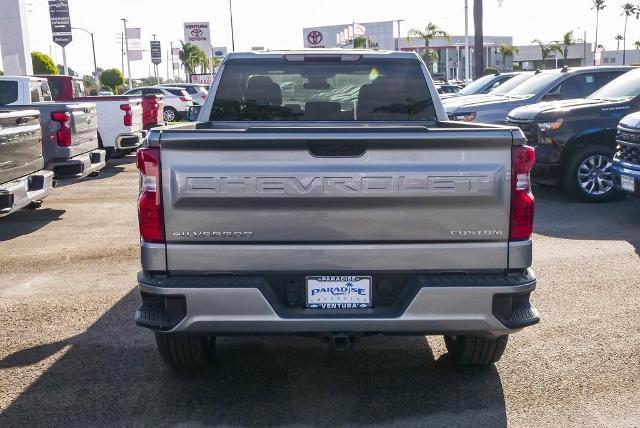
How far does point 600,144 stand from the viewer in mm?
10789

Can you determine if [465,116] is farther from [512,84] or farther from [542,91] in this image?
[512,84]

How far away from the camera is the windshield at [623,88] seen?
11.0m

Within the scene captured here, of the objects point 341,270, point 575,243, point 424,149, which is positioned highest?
point 424,149

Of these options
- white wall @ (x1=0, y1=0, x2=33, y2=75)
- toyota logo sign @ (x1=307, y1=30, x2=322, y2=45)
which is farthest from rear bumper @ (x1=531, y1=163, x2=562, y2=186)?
toyota logo sign @ (x1=307, y1=30, x2=322, y2=45)

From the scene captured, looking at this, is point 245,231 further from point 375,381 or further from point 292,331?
point 375,381

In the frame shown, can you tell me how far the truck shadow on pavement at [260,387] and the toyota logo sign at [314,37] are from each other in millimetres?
28441

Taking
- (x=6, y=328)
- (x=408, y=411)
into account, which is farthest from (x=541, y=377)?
(x=6, y=328)

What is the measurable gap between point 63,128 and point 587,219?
23.7 feet

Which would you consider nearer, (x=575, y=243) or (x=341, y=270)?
(x=341, y=270)

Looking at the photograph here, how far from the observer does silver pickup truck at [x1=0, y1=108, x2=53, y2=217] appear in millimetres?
8078

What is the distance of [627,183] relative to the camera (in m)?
8.73

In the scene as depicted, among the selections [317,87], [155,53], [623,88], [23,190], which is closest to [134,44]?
[155,53]

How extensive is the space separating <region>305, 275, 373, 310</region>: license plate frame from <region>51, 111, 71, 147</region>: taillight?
24.5 ft

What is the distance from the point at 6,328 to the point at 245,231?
295cm
